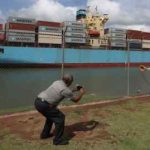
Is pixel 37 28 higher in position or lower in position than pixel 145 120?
higher

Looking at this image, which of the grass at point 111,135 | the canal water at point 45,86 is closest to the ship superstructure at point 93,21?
the canal water at point 45,86

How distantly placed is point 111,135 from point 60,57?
47.8m

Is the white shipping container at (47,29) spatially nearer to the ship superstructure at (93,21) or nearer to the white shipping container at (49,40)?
the white shipping container at (49,40)

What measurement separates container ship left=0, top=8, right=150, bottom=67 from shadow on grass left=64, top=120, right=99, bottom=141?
3088 centimetres

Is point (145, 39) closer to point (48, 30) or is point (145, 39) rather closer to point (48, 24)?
point (48, 24)

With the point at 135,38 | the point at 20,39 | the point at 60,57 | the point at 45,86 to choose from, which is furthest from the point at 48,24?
the point at 45,86

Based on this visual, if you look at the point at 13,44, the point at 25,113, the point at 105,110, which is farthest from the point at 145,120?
the point at 13,44

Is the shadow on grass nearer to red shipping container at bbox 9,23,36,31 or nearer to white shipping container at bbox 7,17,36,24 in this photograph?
red shipping container at bbox 9,23,36,31

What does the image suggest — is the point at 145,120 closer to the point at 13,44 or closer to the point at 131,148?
the point at 131,148

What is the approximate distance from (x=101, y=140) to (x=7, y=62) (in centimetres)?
4213

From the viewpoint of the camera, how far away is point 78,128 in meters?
8.27

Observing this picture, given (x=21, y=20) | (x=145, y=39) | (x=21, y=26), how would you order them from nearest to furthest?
(x=21, y=26) → (x=21, y=20) → (x=145, y=39)

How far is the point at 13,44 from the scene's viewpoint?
46.8m

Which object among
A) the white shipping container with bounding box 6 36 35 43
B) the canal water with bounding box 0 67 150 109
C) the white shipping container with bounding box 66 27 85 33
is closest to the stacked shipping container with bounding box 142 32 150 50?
the white shipping container with bounding box 66 27 85 33
